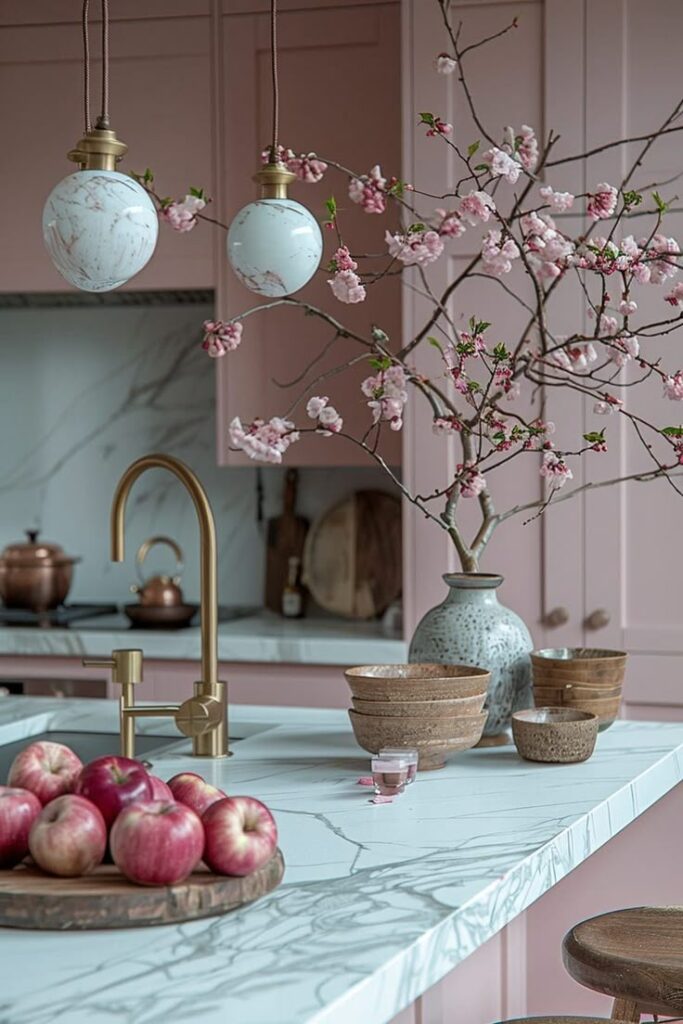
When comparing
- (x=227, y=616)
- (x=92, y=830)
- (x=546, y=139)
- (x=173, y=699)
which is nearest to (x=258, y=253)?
(x=92, y=830)

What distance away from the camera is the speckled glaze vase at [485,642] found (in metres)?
2.29

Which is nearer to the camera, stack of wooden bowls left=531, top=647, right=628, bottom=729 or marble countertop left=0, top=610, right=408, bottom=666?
stack of wooden bowls left=531, top=647, right=628, bottom=729

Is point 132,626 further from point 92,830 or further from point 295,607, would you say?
point 92,830

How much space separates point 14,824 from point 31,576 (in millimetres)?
2599

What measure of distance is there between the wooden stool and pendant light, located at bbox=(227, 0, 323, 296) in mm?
979

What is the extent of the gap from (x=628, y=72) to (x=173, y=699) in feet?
6.28

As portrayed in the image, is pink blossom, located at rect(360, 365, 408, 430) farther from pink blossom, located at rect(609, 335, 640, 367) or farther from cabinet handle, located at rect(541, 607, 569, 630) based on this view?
cabinet handle, located at rect(541, 607, 569, 630)

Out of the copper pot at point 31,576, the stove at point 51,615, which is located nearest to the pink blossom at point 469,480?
the stove at point 51,615

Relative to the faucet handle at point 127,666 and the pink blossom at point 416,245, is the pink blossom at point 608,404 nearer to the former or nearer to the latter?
the pink blossom at point 416,245

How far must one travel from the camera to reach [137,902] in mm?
1355

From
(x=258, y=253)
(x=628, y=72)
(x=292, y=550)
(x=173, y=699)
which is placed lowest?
(x=173, y=699)

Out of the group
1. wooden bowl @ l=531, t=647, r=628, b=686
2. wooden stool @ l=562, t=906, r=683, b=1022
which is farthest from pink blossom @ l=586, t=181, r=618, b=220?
wooden stool @ l=562, t=906, r=683, b=1022

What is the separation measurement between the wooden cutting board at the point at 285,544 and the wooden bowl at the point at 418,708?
2171 millimetres

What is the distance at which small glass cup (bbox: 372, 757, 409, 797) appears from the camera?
6.22ft
